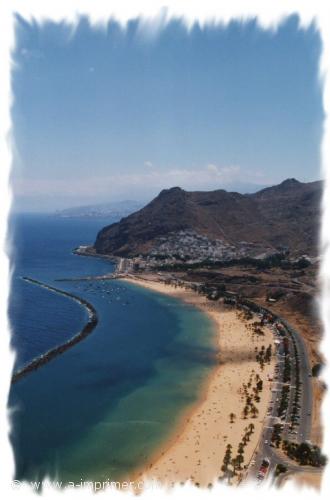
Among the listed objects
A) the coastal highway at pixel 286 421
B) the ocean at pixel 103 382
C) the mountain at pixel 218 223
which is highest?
the mountain at pixel 218 223

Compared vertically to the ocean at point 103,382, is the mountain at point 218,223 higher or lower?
higher

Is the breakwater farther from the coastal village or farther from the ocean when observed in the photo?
the coastal village

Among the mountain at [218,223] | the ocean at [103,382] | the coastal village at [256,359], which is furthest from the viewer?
the mountain at [218,223]

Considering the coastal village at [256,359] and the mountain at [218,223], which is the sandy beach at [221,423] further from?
the mountain at [218,223]

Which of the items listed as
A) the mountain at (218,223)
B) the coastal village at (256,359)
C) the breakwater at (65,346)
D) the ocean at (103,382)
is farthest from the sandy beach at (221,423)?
the mountain at (218,223)

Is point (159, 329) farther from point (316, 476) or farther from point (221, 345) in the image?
point (316, 476)

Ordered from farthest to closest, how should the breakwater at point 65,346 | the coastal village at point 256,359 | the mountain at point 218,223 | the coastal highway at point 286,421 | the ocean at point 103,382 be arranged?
1. the mountain at point 218,223
2. the breakwater at point 65,346
3. the ocean at point 103,382
4. the coastal village at point 256,359
5. the coastal highway at point 286,421

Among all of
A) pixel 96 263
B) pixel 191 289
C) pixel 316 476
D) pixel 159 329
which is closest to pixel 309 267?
pixel 191 289

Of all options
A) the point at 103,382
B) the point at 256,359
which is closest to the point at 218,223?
the point at 256,359

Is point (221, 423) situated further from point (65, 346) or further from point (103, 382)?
point (65, 346)
